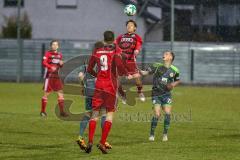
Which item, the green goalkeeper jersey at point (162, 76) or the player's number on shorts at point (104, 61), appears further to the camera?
the green goalkeeper jersey at point (162, 76)

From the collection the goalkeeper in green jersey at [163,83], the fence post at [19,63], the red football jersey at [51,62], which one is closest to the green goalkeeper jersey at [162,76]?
the goalkeeper in green jersey at [163,83]

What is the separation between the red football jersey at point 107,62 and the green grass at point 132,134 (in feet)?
4.74

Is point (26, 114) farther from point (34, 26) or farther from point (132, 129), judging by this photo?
point (34, 26)

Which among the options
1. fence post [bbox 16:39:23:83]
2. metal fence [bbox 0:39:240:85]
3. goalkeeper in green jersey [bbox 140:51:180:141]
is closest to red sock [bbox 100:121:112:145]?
goalkeeper in green jersey [bbox 140:51:180:141]

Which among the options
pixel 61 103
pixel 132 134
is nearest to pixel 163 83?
pixel 132 134

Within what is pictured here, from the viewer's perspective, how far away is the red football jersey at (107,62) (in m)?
13.2

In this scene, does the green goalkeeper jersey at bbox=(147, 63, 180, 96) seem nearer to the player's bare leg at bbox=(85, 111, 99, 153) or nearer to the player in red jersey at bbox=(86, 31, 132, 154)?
the player in red jersey at bbox=(86, 31, 132, 154)

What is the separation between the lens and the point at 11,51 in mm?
43406

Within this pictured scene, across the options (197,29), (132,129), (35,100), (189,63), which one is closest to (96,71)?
→ (132,129)

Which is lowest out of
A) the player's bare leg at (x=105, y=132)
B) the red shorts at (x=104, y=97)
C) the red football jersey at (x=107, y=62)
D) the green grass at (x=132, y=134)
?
the green grass at (x=132, y=134)

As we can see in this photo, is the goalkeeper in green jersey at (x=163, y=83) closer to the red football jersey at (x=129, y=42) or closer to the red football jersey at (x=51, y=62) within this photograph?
the red football jersey at (x=129, y=42)

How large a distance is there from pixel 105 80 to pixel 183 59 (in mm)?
28403

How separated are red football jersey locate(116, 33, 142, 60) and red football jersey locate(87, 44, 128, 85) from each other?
6.12 meters

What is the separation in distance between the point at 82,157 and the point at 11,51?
3137cm
